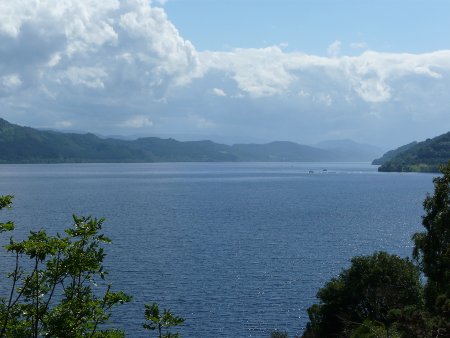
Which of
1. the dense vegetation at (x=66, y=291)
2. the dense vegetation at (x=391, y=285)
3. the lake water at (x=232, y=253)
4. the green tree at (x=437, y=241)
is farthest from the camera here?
the lake water at (x=232, y=253)

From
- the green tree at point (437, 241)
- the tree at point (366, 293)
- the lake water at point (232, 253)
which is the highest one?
the green tree at point (437, 241)

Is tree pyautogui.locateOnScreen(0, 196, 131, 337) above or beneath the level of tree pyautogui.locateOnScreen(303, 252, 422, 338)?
above

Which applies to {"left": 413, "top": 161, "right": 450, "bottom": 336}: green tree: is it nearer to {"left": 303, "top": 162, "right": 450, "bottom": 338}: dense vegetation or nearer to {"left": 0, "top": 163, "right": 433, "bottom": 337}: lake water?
{"left": 303, "top": 162, "right": 450, "bottom": 338}: dense vegetation

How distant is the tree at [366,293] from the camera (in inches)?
2247

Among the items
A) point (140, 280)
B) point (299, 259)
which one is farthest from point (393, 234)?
point (140, 280)

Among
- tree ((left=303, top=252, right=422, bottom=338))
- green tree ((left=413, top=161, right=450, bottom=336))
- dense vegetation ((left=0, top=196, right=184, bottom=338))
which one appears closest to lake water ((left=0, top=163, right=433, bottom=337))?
tree ((left=303, top=252, right=422, bottom=338))

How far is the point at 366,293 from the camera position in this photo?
190 feet

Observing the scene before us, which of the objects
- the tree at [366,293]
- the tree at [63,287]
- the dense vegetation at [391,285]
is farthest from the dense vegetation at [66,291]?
the tree at [366,293]

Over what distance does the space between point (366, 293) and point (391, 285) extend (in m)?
2.94

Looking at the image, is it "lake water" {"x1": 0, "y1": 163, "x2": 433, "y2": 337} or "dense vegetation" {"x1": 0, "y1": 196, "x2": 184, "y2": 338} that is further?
"lake water" {"x1": 0, "y1": 163, "x2": 433, "y2": 337}

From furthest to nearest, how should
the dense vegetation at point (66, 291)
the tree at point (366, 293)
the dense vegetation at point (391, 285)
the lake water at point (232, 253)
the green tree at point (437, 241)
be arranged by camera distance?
the lake water at point (232, 253) → the tree at point (366, 293) → the dense vegetation at point (391, 285) → the green tree at point (437, 241) → the dense vegetation at point (66, 291)

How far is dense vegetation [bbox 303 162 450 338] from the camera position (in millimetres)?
49312

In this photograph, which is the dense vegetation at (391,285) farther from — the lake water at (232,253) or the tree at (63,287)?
the tree at (63,287)

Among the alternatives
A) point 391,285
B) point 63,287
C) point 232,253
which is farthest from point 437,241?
point 232,253
